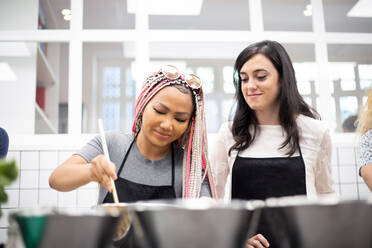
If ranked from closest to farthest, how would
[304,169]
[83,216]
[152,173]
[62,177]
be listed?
1. [83,216]
2. [62,177]
3. [152,173]
4. [304,169]

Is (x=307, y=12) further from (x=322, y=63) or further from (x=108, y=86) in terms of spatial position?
(x=108, y=86)

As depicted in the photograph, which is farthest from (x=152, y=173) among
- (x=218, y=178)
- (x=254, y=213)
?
(x=254, y=213)

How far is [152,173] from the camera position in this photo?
1.31m

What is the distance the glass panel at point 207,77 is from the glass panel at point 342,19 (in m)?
1.18

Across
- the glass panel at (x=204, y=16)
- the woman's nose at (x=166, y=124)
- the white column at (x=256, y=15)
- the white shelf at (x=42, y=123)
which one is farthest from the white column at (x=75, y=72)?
the woman's nose at (x=166, y=124)

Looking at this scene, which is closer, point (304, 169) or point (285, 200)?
point (285, 200)

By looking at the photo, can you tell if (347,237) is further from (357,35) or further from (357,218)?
(357,35)

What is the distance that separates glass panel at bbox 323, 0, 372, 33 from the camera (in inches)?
135

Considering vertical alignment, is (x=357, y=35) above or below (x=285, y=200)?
above

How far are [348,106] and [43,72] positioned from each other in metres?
2.72

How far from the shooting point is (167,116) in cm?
122

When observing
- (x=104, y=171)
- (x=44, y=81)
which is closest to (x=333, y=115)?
(x=44, y=81)

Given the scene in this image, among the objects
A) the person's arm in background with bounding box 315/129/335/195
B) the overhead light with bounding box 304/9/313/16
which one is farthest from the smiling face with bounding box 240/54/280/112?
the overhead light with bounding box 304/9/313/16

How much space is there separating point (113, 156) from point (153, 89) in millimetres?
286
